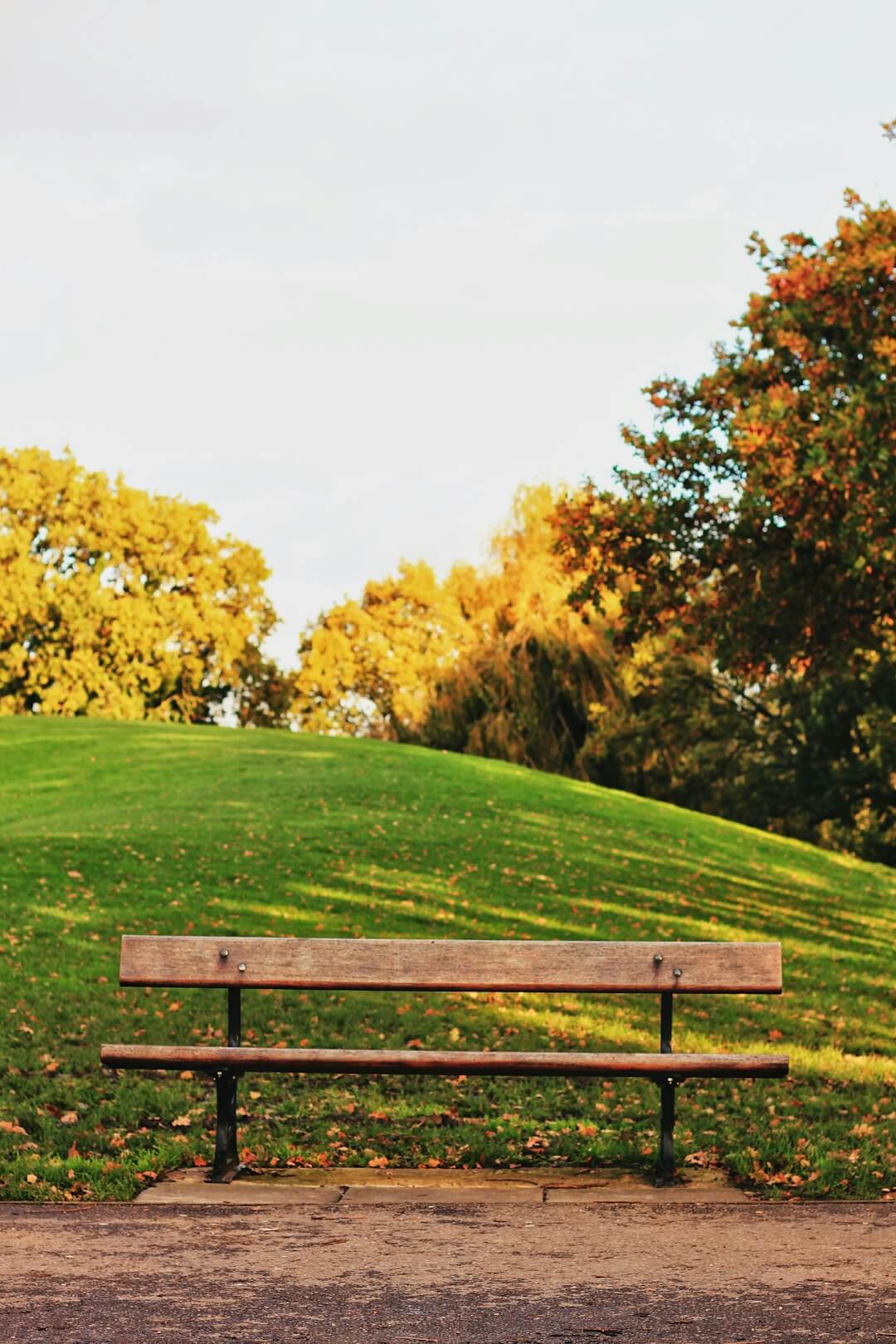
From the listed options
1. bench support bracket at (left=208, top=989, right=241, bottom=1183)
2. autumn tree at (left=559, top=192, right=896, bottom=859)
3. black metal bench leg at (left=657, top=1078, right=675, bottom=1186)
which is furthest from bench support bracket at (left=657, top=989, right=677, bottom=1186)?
autumn tree at (left=559, top=192, right=896, bottom=859)

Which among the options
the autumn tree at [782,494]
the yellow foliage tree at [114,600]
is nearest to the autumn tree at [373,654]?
the yellow foliage tree at [114,600]

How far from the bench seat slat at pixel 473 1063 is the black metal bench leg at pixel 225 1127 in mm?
136

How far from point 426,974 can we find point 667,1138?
1.34 meters

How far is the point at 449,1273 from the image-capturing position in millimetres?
5086

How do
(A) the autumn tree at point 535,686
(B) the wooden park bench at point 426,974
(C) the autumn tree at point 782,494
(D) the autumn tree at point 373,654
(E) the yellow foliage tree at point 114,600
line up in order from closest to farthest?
(B) the wooden park bench at point 426,974 < (C) the autumn tree at point 782,494 < (A) the autumn tree at point 535,686 < (E) the yellow foliage tree at point 114,600 < (D) the autumn tree at point 373,654

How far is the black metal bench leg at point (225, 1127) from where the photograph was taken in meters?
6.88

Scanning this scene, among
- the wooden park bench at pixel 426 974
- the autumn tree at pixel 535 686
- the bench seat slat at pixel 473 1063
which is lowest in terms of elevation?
the bench seat slat at pixel 473 1063

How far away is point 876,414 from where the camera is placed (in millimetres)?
16750

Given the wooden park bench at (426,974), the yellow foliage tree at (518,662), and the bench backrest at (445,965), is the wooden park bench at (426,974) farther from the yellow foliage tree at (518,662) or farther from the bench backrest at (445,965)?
the yellow foliage tree at (518,662)

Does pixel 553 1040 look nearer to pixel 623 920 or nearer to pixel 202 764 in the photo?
pixel 623 920

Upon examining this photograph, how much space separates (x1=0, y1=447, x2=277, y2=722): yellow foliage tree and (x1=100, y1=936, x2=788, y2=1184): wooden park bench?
4534 centimetres

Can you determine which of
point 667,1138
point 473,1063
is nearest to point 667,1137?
point 667,1138

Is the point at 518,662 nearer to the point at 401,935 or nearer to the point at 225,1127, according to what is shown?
the point at 401,935

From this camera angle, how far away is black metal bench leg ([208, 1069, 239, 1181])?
22.6ft
